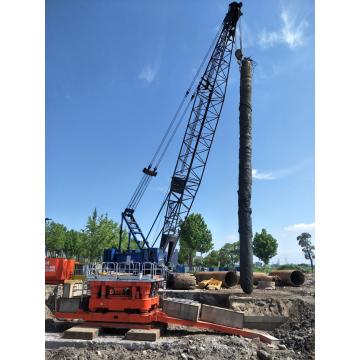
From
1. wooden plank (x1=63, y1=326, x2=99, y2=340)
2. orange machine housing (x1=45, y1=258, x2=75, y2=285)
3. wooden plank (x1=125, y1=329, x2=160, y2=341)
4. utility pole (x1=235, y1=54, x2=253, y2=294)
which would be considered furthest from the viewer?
orange machine housing (x1=45, y1=258, x2=75, y2=285)

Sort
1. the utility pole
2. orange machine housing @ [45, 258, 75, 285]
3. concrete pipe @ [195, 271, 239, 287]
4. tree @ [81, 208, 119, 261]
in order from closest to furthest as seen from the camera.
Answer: the utility pole → orange machine housing @ [45, 258, 75, 285] → concrete pipe @ [195, 271, 239, 287] → tree @ [81, 208, 119, 261]

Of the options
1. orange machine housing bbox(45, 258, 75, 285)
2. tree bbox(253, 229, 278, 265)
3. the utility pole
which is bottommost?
tree bbox(253, 229, 278, 265)

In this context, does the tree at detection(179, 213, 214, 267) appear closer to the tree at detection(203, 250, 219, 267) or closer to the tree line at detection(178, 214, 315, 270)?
the tree line at detection(178, 214, 315, 270)

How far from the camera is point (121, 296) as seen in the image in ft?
25.7

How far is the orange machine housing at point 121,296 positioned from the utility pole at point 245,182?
10.6 feet

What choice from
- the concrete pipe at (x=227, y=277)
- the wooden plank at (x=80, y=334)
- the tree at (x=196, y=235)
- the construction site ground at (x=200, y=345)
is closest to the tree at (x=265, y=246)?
the tree at (x=196, y=235)

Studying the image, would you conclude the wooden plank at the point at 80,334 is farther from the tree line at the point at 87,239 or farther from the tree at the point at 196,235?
the tree at the point at 196,235

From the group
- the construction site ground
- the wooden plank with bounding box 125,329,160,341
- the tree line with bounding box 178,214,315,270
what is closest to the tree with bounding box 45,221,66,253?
the tree line with bounding box 178,214,315,270

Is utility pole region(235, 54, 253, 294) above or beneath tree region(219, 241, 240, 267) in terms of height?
above

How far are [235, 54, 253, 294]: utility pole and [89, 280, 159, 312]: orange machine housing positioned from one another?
3240mm

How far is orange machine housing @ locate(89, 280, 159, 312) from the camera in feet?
25.3

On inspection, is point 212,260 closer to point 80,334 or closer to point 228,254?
point 228,254
